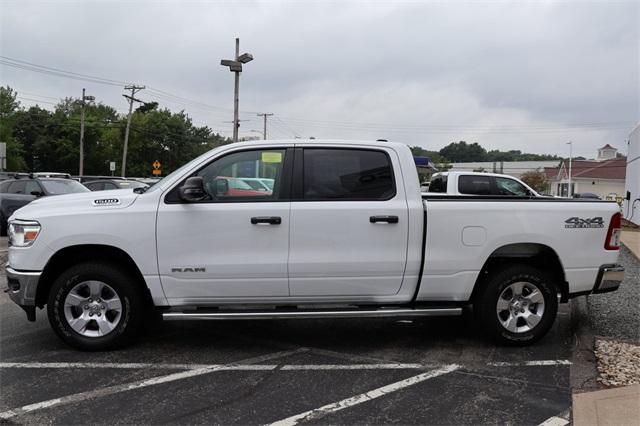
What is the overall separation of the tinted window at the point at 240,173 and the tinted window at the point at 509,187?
8755mm

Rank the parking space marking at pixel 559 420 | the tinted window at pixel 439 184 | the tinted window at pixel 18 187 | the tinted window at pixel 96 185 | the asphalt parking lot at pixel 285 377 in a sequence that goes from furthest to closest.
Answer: the tinted window at pixel 96 185, the tinted window at pixel 18 187, the tinted window at pixel 439 184, the asphalt parking lot at pixel 285 377, the parking space marking at pixel 559 420

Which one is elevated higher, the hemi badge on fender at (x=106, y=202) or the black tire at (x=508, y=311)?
the hemi badge on fender at (x=106, y=202)

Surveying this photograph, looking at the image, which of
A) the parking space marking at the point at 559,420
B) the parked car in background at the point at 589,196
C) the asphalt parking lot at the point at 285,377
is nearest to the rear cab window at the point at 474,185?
the parked car in background at the point at 589,196

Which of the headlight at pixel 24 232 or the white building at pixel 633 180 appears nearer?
the headlight at pixel 24 232

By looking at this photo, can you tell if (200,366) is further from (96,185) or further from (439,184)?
(96,185)

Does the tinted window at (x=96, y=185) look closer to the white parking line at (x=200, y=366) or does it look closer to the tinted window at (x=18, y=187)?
the tinted window at (x=18, y=187)

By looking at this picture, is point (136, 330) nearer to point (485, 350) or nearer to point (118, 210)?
point (118, 210)

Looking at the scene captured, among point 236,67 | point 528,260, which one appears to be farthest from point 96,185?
point 528,260

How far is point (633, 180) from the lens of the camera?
69.7 ft

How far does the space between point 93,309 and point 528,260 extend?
417cm

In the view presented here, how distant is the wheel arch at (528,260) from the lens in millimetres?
5020

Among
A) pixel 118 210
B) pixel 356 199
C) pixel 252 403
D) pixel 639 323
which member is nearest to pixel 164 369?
pixel 252 403

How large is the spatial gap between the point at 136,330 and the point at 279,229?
1652mm

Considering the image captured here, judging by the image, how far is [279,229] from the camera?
4.68 metres
